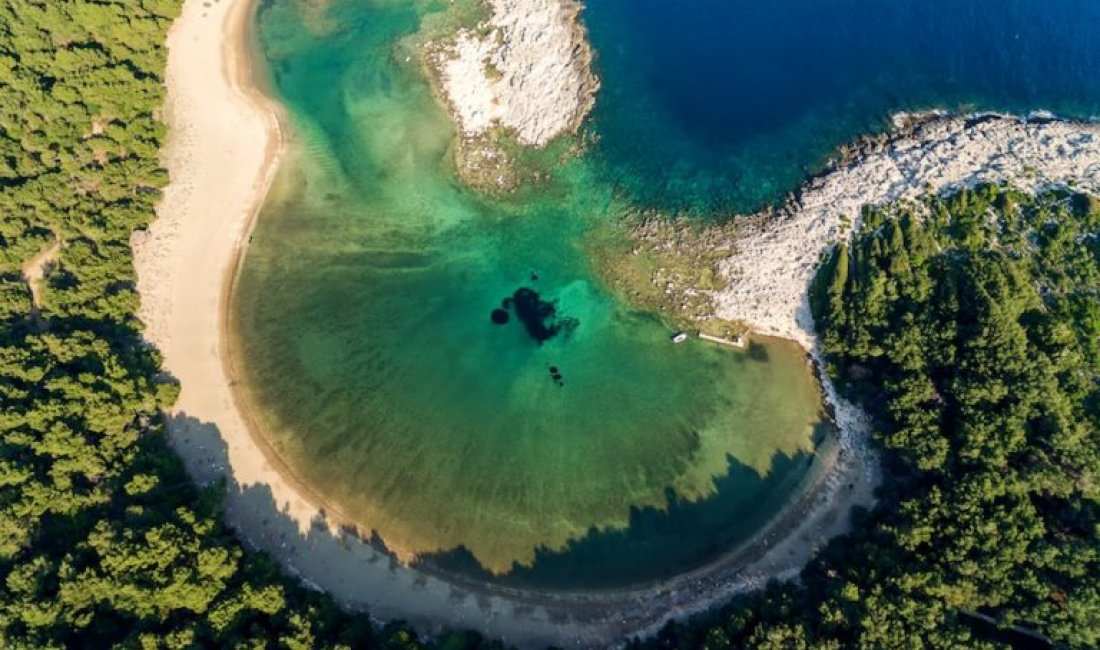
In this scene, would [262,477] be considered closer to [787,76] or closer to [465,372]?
[465,372]

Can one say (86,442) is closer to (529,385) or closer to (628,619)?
(529,385)

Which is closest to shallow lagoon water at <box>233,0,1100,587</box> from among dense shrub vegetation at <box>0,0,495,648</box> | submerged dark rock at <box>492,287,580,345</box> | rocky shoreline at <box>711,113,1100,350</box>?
submerged dark rock at <box>492,287,580,345</box>

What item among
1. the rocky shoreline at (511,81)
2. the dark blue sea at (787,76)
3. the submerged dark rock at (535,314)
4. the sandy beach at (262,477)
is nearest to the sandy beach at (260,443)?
the sandy beach at (262,477)

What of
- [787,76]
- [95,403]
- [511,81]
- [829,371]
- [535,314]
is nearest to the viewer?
[95,403]

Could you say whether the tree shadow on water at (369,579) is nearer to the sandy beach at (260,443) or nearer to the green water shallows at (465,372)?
the sandy beach at (260,443)

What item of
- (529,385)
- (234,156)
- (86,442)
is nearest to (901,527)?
(529,385)

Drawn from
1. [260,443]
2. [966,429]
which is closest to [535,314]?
[260,443]
